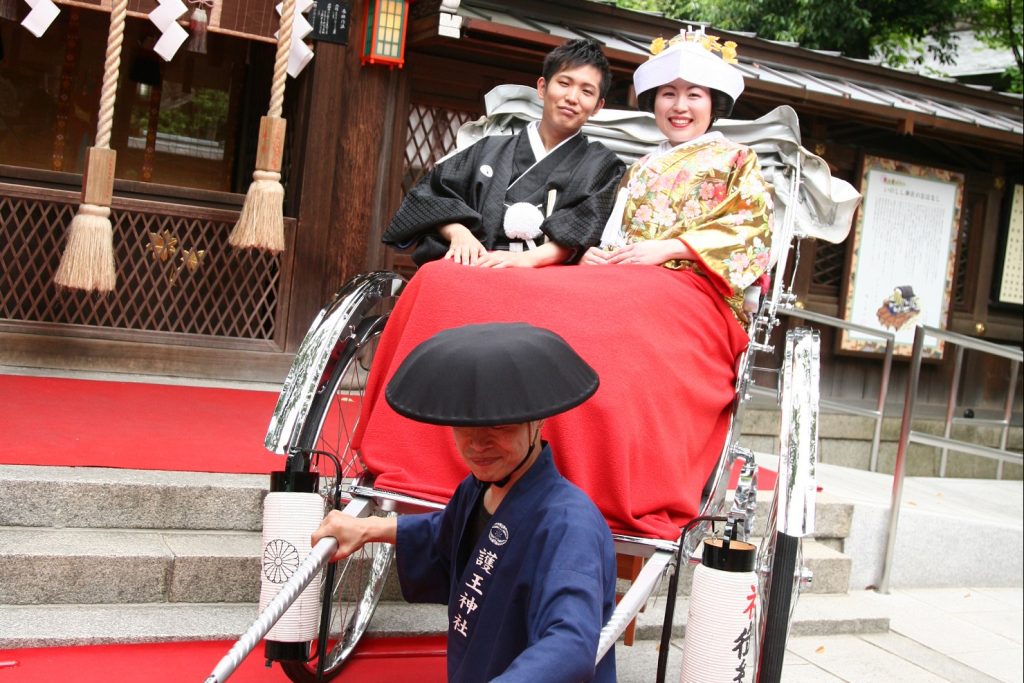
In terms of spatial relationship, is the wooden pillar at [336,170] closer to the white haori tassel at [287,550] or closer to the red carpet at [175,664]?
the red carpet at [175,664]

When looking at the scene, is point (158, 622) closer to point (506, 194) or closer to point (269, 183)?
point (506, 194)

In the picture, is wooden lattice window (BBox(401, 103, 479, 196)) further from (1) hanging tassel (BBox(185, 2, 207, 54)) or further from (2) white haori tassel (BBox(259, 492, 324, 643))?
(2) white haori tassel (BBox(259, 492, 324, 643))

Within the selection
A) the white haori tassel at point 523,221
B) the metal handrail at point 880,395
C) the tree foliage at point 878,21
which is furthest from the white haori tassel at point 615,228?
the tree foliage at point 878,21

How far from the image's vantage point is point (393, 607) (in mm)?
3887

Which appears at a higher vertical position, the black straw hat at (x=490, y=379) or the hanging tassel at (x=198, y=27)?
the hanging tassel at (x=198, y=27)

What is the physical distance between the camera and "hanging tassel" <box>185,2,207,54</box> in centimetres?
578

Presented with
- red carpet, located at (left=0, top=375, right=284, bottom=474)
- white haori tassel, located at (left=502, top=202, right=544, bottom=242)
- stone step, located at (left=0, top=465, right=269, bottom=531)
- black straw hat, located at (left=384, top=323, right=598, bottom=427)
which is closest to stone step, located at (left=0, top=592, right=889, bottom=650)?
stone step, located at (left=0, top=465, right=269, bottom=531)

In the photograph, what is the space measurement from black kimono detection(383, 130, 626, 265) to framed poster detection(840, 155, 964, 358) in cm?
501

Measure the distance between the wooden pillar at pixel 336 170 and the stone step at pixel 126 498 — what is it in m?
2.62

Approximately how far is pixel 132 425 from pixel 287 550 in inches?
91.1

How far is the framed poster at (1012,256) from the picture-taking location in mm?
8938

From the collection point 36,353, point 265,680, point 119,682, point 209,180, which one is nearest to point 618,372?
point 265,680

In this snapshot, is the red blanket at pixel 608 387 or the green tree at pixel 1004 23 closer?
the red blanket at pixel 608 387

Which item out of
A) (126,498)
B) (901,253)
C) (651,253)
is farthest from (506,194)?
(901,253)
